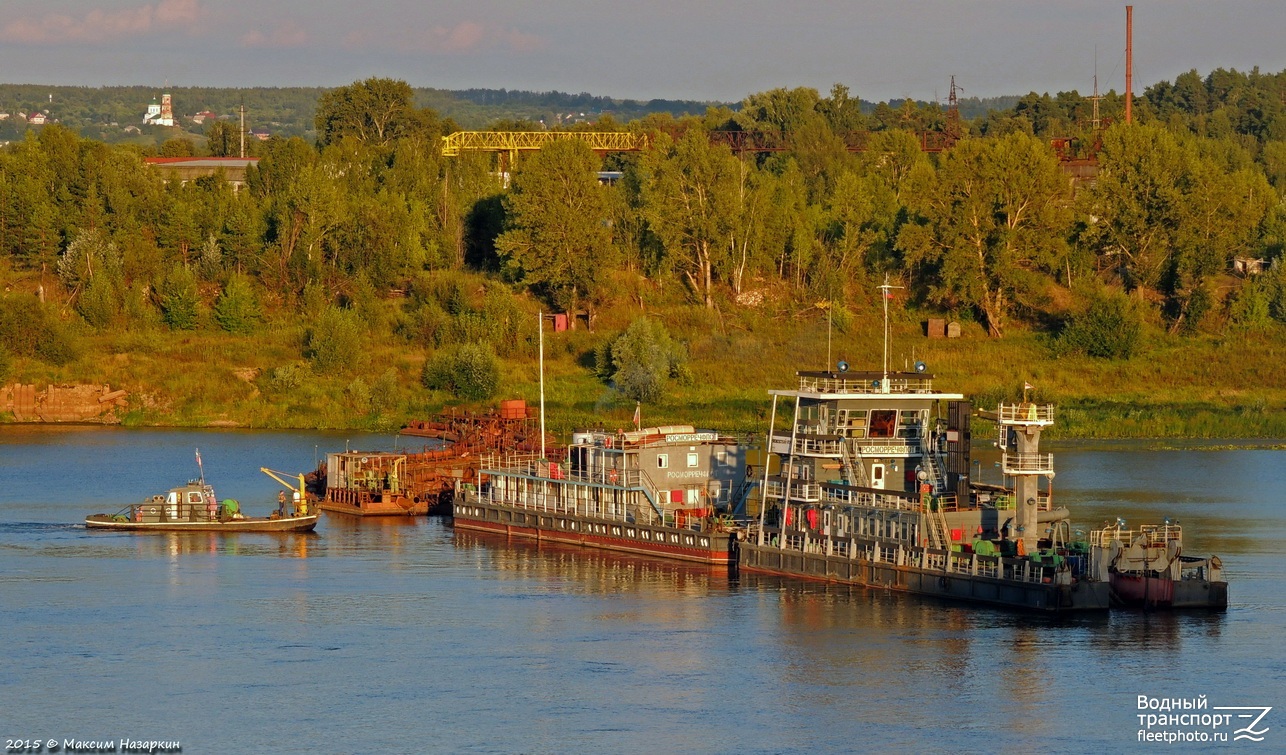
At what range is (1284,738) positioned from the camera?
4822cm

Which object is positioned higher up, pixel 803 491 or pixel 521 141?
pixel 521 141

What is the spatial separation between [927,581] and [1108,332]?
69368mm

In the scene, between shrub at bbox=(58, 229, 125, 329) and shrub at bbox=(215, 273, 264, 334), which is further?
shrub at bbox=(215, 273, 264, 334)

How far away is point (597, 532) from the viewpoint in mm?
80000

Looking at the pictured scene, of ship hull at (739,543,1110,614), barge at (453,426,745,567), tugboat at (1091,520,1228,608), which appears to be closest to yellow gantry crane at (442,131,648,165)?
barge at (453,426,745,567)

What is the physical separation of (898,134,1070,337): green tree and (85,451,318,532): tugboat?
201ft

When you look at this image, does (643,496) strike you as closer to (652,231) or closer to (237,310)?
(652,231)

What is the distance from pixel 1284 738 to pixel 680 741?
15515mm

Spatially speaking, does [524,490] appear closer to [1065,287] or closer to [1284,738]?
[1284,738]

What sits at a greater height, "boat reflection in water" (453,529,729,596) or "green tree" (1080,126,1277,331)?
"green tree" (1080,126,1277,331)

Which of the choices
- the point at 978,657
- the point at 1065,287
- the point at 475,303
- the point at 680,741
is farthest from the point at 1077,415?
the point at 680,741

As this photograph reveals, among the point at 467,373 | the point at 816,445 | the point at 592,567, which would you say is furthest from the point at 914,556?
the point at 467,373

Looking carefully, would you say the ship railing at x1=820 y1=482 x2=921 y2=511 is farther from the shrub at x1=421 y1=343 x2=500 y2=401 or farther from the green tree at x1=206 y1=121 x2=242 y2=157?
the green tree at x1=206 y1=121 x2=242 y2=157

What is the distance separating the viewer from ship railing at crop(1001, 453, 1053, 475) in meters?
64.6
